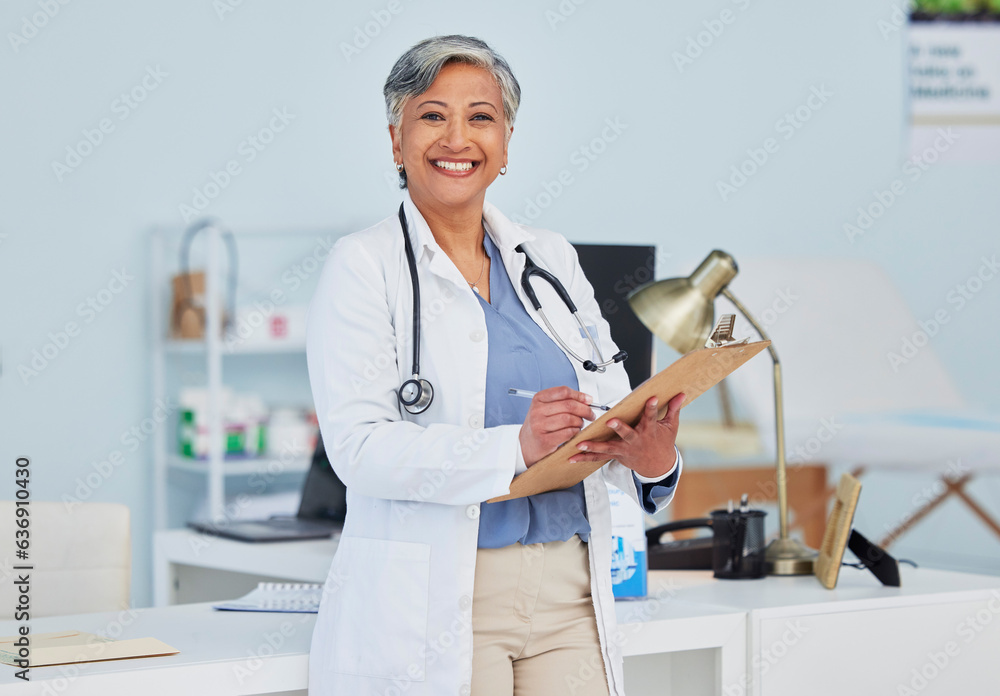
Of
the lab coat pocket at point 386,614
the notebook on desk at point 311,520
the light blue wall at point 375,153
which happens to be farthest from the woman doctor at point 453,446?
the light blue wall at point 375,153

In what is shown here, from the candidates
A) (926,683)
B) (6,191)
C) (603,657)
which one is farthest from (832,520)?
(6,191)

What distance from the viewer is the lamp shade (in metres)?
2.01

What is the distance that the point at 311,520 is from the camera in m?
2.59

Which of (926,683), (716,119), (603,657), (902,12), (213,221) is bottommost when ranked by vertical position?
(926,683)

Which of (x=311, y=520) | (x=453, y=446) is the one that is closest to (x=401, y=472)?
(x=453, y=446)

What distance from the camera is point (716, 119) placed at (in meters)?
4.91

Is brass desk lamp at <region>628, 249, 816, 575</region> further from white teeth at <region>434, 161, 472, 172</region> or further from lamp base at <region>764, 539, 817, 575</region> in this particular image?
white teeth at <region>434, 161, 472, 172</region>

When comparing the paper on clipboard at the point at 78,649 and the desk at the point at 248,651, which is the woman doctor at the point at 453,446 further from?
the paper on clipboard at the point at 78,649

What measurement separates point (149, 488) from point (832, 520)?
9.11 ft

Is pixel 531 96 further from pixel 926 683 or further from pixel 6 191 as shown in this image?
pixel 926 683

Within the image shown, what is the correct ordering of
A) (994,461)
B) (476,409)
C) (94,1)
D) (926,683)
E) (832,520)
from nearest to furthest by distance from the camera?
(476,409)
(926,683)
(832,520)
(994,461)
(94,1)

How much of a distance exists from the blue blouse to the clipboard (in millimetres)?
30

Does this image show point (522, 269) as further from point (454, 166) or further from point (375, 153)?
point (375, 153)

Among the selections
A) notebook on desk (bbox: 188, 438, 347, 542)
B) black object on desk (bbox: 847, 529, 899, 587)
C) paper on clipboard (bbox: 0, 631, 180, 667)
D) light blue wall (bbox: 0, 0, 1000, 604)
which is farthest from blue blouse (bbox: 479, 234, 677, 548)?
light blue wall (bbox: 0, 0, 1000, 604)
